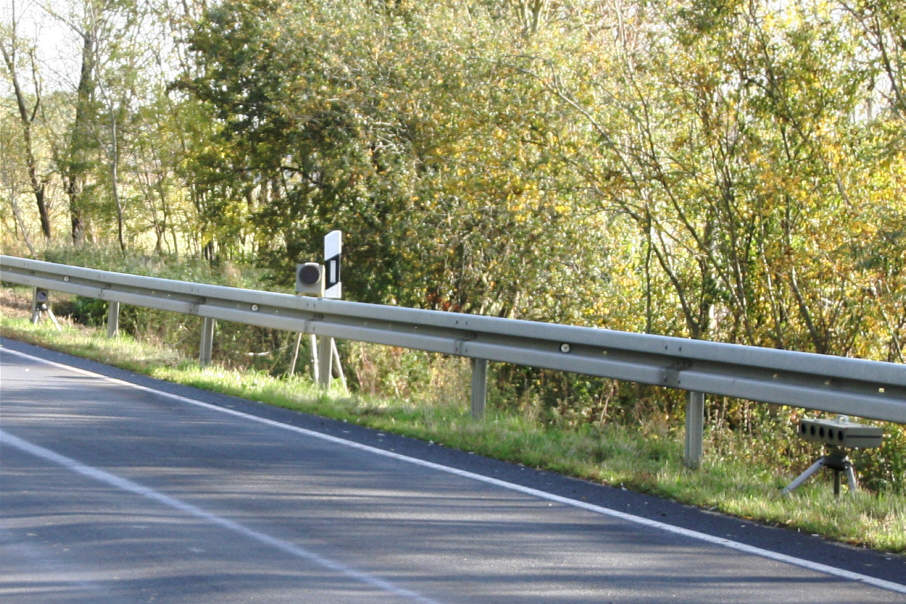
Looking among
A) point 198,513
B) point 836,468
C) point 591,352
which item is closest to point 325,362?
point 591,352

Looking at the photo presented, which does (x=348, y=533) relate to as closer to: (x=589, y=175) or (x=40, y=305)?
(x=589, y=175)

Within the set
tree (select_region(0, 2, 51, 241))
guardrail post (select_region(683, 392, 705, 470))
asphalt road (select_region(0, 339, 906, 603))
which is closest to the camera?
asphalt road (select_region(0, 339, 906, 603))

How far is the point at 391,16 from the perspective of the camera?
20.7 meters

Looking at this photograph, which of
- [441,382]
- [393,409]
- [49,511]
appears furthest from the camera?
[441,382]

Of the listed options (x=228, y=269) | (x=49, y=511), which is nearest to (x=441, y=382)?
(x=49, y=511)

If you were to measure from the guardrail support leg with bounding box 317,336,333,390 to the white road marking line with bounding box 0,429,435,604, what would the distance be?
143 inches

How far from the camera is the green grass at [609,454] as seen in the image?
21.1 feet

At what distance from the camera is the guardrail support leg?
11.4 m

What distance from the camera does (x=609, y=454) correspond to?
820 centimetres

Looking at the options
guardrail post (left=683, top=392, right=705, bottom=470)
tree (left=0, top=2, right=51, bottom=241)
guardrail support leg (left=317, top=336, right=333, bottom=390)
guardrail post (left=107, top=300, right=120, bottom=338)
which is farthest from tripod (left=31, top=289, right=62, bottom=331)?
tree (left=0, top=2, right=51, bottom=241)

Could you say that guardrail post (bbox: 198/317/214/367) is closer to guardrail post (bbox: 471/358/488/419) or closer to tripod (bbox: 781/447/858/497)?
guardrail post (bbox: 471/358/488/419)

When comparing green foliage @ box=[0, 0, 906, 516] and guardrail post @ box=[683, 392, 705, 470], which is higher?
green foliage @ box=[0, 0, 906, 516]

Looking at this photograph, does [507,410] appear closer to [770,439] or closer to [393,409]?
[393,409]

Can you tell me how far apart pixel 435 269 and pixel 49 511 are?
1173cm
